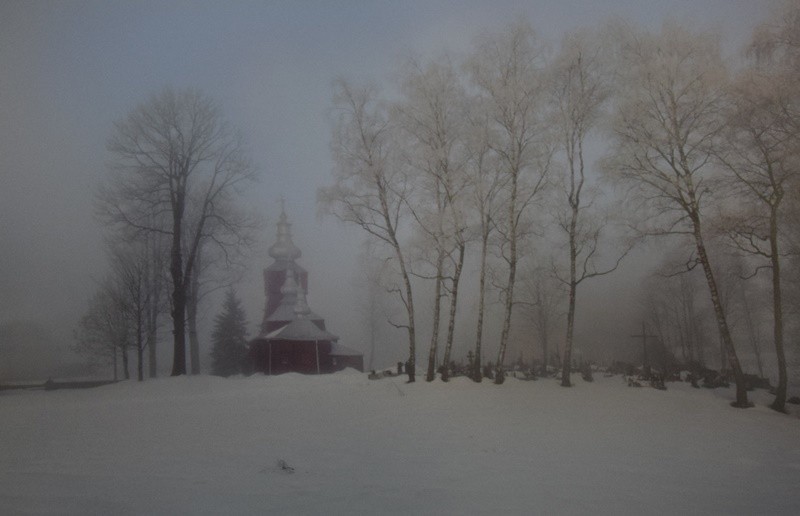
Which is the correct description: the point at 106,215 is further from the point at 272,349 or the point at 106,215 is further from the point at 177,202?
the point at 272,349

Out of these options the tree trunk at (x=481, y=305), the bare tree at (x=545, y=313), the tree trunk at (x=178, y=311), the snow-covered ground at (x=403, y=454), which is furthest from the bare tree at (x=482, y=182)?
the bare tree at (x=545, y=313)

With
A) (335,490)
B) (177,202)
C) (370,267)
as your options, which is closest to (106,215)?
(177,202)

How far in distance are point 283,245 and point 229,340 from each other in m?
8.69

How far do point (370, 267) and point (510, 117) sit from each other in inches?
297

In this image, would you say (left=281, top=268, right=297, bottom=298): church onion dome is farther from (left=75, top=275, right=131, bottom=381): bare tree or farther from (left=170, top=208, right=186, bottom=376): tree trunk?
(left=170, top=208, right=186, bottom=376): tree trunk

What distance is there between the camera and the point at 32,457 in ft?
20.9

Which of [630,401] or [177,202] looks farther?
[177,202]

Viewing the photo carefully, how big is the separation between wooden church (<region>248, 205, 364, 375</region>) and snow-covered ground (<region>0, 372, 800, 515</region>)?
14364 millimetres

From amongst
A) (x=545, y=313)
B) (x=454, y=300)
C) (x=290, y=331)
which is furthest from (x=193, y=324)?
(x=545, y=313)

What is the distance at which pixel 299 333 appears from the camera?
1117 inches

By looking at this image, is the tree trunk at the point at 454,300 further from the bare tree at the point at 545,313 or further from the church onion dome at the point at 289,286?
the church onion dome at the point at 289,286

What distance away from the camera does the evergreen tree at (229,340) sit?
33938 millimetres

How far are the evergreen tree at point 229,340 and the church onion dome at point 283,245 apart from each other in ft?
17.3

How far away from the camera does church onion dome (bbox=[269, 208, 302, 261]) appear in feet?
112
